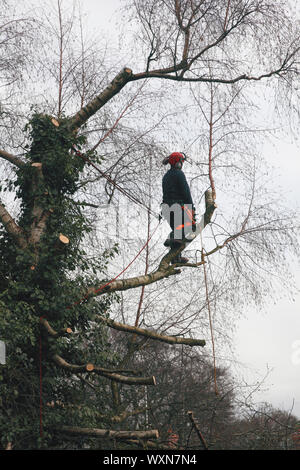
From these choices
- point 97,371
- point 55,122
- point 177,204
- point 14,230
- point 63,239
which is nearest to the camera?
point 97,371

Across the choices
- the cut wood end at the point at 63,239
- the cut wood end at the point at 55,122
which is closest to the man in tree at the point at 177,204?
the cut wood end at the point at 63,239

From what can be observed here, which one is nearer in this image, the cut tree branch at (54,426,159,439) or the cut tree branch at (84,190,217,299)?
the cut tree branch at (54,426,159,439)

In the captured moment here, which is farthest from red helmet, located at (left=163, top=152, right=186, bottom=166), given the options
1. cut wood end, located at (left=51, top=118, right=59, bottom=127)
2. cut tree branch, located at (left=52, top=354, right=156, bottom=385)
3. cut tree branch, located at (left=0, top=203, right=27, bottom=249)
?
cut tree branch, located at (left=52, top=354, right=156, bottom=385)

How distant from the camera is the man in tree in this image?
7238 millimetres

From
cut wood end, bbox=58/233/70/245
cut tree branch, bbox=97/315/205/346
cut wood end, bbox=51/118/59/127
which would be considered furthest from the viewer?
cut wood end, bbox=51/118/59/127

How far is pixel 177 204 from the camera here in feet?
23.7

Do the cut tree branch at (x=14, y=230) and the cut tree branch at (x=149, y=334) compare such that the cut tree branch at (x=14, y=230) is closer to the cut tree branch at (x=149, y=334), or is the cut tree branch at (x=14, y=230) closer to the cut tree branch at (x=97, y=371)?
the cut tree branch at (x=149, y=334)

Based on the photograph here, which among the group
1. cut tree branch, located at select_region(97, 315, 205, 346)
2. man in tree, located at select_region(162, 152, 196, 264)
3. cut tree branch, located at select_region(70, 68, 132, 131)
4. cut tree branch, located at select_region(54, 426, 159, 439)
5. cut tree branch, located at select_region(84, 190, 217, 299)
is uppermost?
cut tree branch, located at select_region(70, 68, 132, 131)

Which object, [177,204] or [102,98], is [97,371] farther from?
[102,98]

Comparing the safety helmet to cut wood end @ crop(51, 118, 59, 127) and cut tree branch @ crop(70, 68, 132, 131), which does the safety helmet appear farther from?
cut wood end @ crop(51, 118, 59, 127)

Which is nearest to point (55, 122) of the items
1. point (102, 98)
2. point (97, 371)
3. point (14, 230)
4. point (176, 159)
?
point (102, 98)

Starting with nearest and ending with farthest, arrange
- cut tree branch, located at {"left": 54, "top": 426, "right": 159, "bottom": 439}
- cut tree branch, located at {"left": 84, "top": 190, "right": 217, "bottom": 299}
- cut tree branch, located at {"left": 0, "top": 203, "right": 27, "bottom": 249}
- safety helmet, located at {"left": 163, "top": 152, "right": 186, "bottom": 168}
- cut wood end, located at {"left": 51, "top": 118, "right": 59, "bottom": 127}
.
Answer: cut tree branch, located at {"left": 54, "top": 426, "right": 159, "bottom": 439} < cut tree branch, located at {"left": 0, "top": 203, "right": 27, "bottom": 249} < cut tree branch, located at {"left": 84, "top": 190, "right": 217, "bottom": 299} < safety helmet, located at {"left": 163, "top": 152, "right": 186, "bottom": 168} < cut wood end, located at {"left": 51, "top": 118, "right": 59, "bottom": 127}

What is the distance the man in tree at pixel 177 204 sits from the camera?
724 centimetres

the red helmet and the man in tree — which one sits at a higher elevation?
the red helmet
